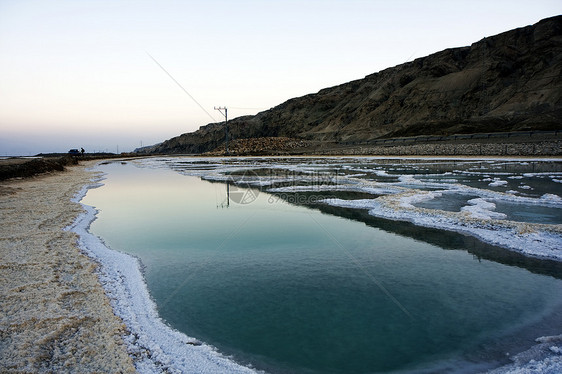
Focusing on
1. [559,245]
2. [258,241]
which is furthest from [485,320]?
[258,241]

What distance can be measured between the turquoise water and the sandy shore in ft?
2.61

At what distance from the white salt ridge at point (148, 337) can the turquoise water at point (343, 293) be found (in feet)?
0.55

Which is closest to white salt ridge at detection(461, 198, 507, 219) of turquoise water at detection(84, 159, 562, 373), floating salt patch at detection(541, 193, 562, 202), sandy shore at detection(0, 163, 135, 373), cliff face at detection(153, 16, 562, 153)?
floating salt patch at detection(541, 193, 562, 202)

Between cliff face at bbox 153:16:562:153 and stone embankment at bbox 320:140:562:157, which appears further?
cliff face at bbox 153:16:562:153

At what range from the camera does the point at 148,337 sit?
4.28 m

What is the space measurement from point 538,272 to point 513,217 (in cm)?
407

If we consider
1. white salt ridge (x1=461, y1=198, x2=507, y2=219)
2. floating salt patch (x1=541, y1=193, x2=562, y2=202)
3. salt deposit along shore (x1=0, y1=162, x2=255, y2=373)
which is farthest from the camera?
floating salt patch (x1=541, y1=193, x2=562, y2=202)

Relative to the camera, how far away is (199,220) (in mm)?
10758

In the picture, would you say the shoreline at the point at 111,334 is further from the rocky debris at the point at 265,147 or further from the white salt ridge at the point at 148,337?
the rocky debris at the point at 265,147

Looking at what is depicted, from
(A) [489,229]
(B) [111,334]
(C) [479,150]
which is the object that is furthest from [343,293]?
(C) [479,150]

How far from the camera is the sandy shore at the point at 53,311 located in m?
3.71

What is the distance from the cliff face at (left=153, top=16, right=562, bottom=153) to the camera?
62062mm

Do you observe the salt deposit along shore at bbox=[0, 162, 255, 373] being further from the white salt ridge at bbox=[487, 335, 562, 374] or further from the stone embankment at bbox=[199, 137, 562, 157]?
the stone embankment at bbox=[199, 137, 562, 157]

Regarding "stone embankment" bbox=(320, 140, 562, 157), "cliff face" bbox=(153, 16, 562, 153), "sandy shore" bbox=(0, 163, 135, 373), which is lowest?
"sandy shore" bbox=(0, 163, 135, 373)
